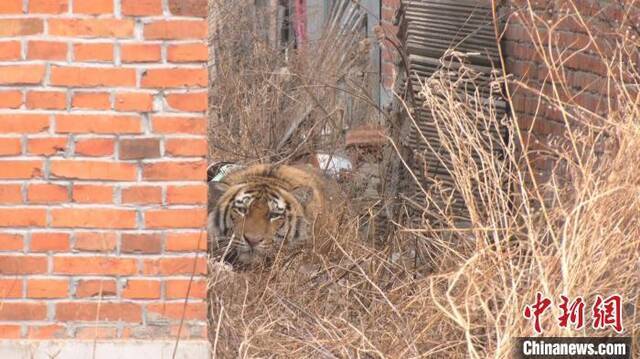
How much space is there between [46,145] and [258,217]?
2819 mm

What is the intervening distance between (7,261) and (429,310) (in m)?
1.64

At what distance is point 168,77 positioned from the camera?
499 cm

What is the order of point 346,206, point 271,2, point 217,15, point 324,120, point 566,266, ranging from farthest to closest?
point 271,2 → point 217,15 → point 324,120 → point 346,206 → point 566,266

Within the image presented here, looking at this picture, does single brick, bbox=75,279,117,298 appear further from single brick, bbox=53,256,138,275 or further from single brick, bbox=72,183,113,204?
single brick, bbox=72,183,113,204

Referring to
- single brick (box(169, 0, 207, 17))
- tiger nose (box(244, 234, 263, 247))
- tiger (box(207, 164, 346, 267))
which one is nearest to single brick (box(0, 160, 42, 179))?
single brick (box(169, 0, 207, 17))

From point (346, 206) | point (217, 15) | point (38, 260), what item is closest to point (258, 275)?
point (346, 206)

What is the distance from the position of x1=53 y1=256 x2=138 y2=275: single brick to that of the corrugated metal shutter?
2.53 metres

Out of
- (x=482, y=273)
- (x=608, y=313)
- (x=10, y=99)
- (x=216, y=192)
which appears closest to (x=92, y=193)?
(x=10, y=99)

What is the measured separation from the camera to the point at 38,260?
501 cm

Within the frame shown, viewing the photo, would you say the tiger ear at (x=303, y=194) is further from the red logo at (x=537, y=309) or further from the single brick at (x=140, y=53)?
the red logo at (x=537, y=309)

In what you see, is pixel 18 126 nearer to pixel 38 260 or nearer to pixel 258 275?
pixel 38 260

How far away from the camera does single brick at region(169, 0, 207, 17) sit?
16.3ft

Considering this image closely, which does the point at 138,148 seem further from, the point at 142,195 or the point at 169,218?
the point at 169,218

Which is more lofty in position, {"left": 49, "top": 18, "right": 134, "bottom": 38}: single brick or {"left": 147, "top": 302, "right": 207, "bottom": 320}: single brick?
{"left": 49, "top": 18, "right": 134, "bottom": 38}: single brick
